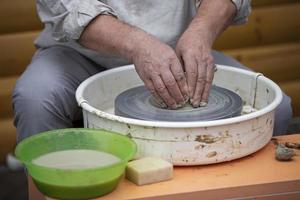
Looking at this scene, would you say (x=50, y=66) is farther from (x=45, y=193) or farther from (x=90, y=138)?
(x=45, y=193)

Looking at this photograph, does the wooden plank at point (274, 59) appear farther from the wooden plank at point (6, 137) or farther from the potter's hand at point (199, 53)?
the potter's hand at point (199, 53)

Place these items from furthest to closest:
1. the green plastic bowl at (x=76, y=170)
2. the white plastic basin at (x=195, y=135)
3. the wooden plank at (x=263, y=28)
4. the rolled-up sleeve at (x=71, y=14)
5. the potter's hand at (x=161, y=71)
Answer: the wooden plank at (x=263, y=28)
the rolled-up sleeve at (x=71, y=14)
the potter's hand at (x=161, y=71)
the white plastic basin at (x=195, y=135)
the green plastic bowl at (x=76, y=170)

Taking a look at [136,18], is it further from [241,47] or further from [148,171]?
[241,47]

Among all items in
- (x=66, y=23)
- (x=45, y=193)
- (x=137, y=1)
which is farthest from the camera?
(x=137, y=1)

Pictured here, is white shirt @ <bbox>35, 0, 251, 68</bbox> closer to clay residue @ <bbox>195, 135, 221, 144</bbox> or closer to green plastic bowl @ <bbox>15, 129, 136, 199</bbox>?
green plastic bowl @ <bbox>15, 129, 136, 199</bbox>

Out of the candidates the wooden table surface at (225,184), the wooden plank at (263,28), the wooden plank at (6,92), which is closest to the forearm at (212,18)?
the wooden table surface at (225,184)

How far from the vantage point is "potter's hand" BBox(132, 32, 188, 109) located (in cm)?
147

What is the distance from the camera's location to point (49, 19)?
172 cm

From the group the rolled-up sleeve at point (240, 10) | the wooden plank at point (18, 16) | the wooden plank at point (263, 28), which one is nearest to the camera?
the rolled-up sleeve at point (240, 10)

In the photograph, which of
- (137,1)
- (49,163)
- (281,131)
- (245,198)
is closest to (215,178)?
(245,198)

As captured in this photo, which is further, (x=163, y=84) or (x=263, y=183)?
(x=163, y=84)

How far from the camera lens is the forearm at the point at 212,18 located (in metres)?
1.64

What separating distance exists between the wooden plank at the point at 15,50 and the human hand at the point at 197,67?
1.34m

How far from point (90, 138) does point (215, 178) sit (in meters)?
0.30
